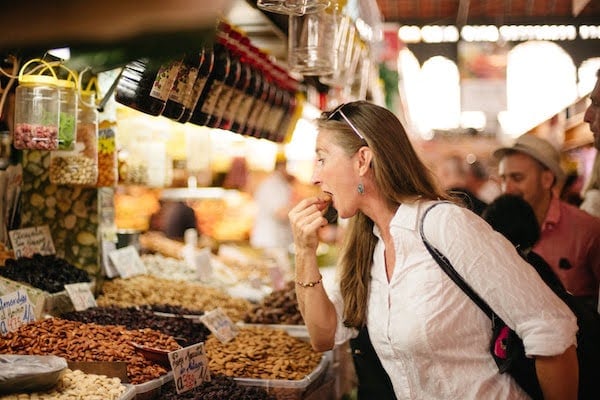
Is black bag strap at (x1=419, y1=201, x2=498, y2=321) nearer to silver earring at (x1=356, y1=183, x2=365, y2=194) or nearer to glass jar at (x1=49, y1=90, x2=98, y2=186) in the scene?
silver earring at (x1=356, y1=183, x2=365, y2=194)

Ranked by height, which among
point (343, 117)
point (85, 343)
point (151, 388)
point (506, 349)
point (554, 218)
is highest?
point (343, 117)

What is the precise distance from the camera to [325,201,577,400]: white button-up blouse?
2.17m

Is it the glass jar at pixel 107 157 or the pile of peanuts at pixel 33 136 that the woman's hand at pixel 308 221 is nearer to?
the pile of peanuts at pixel 33 136

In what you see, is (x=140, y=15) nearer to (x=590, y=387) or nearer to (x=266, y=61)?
(x=590, y=387)

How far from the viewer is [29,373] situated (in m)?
1.99

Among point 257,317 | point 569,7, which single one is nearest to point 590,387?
point 257,317

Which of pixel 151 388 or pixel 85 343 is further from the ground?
pixel 85 343

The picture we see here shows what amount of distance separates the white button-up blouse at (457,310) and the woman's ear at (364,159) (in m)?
0.19

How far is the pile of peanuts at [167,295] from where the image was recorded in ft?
13.2

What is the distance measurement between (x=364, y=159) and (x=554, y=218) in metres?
2.62

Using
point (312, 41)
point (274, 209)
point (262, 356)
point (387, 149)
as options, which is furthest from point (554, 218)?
point (274, 209)

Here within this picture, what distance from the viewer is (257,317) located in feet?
13.2

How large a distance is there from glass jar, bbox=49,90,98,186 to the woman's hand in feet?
4.01

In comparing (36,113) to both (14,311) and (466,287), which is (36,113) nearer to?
(14,311)
